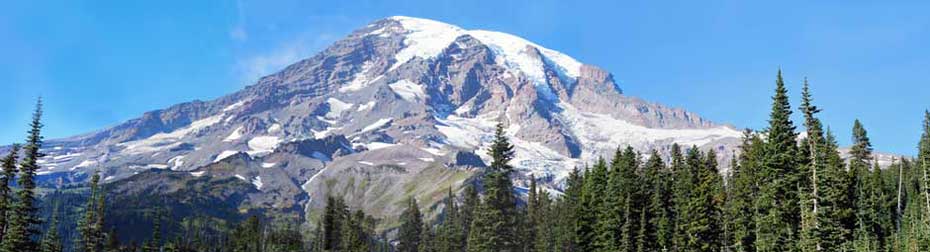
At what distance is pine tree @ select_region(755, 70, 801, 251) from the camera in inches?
2726

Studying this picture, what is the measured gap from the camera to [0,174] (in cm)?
6425

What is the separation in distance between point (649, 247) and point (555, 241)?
3358cm

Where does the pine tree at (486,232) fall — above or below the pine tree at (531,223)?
below

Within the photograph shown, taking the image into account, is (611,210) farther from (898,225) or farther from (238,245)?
(238,245)

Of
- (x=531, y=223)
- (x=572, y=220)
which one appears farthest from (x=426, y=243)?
(x=572, y=220)

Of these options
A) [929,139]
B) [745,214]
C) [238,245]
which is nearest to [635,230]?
[745,214]

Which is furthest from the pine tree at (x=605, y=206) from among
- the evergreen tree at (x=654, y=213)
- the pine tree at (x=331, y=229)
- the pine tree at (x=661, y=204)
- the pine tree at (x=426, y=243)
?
the pine tree at (x=426, y=243)

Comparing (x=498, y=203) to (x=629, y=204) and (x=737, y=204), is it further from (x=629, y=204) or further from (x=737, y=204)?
(x=737, y=204)

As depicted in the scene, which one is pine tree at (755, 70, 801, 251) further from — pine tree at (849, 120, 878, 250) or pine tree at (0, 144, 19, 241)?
pine tree at (0, 144, 19, 241)

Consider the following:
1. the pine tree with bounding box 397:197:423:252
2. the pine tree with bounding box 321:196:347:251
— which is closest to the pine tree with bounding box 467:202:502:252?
the pine tree with bounding box 321:196:347:251

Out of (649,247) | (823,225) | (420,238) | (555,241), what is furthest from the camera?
(420,238)

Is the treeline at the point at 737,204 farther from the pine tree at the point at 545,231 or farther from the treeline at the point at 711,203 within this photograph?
the pine tree at the point at 545,231

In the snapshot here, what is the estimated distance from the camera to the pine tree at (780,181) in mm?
69250

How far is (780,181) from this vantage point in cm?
6938
